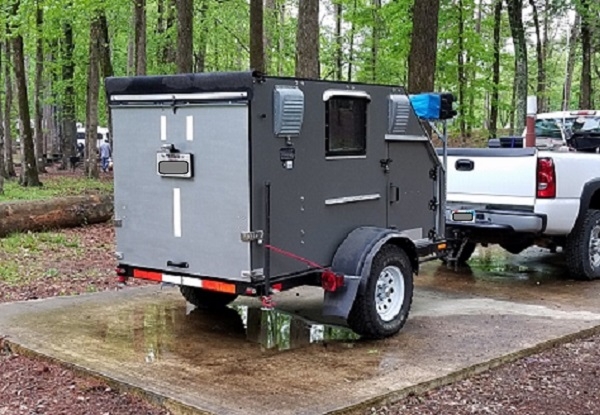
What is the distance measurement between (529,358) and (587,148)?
4.90 metres

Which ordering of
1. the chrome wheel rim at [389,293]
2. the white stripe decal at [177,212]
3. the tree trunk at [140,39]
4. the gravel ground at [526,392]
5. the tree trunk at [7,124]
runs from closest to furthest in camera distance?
the gravel ground at [526,392] → the white stripe decal at [177,212] → the chrome wheel rim at [389,293] → the tree trunk at [140,39] → the tree trunk at [7,124]

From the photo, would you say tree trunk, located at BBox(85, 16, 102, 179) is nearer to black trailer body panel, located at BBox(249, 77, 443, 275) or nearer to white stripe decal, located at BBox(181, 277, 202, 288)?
black trailer body panel, located at BBox(249, 77, 443, 275)

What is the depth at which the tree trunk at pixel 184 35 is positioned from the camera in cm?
1310

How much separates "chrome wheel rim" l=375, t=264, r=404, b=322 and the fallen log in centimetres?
706

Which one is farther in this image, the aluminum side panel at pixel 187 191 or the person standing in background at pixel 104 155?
the person standing in background at pixel 104 155

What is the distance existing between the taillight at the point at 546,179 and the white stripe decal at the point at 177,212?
3995mm

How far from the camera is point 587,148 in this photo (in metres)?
9.69

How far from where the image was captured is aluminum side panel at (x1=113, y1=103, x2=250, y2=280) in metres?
5.25

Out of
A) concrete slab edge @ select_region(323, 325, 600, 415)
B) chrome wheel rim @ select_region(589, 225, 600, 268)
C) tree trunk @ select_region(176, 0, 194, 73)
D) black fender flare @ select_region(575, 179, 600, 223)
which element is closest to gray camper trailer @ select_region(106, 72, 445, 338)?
concrete slab edge @ select_region(323, 325, 600, 415)

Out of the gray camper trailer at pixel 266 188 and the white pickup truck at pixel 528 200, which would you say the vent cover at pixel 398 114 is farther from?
the white pickup truck at pixel 528 200

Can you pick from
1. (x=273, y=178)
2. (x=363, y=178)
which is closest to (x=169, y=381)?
(x=273, y=178)

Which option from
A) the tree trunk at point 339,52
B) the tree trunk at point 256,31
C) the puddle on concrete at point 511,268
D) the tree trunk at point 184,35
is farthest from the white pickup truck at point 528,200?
the tree trunk at point 339,52

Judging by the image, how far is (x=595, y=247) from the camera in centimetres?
859

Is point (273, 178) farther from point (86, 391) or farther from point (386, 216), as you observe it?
point (86, 391)
